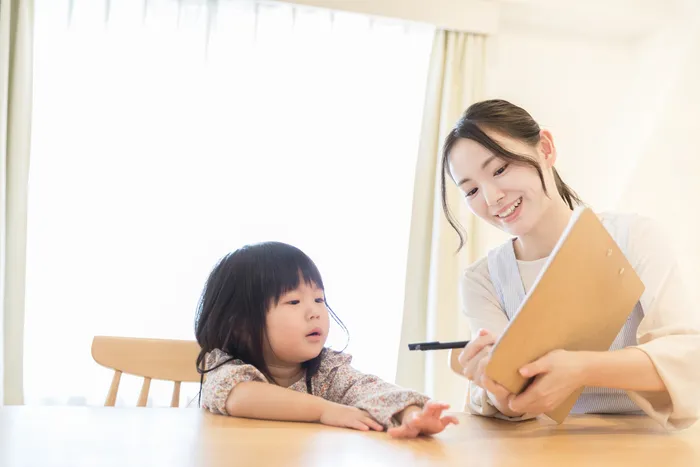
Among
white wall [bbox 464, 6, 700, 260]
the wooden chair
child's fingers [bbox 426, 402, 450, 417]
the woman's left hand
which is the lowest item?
the wooden chair

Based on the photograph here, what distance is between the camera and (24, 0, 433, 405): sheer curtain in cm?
279

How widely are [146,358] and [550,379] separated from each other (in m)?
0.83

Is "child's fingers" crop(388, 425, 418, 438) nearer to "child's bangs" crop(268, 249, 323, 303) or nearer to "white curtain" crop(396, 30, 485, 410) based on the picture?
"child's bangs" crop(268, 249, 323, 303)

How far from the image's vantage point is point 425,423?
2.64 feet

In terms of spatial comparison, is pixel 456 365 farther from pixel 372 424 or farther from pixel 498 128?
pixel 498 128

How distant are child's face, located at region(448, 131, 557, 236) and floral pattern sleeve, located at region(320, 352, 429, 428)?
0.36 meters

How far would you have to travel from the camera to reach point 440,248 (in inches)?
119

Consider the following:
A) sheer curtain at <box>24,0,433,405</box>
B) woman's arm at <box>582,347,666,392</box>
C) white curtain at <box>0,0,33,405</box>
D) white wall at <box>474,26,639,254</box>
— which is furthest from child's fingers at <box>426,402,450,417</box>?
white wall at <box>474,26,639,254</box>

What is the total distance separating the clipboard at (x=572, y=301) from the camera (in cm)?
74

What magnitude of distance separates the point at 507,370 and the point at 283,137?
7.96 feet

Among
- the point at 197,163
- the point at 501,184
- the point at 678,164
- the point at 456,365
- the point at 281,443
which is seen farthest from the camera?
the point at 678,164

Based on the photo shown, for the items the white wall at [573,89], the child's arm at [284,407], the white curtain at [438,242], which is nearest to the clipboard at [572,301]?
the child's arm at [284,407]

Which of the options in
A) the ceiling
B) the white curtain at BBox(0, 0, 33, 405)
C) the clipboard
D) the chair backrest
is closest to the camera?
the clipboard

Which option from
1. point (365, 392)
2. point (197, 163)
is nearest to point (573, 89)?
point (197, 163)
